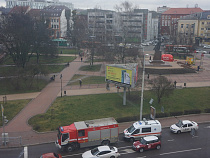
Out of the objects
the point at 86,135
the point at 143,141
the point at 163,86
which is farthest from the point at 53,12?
the point at 143,141

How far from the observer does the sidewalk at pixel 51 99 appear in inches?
861

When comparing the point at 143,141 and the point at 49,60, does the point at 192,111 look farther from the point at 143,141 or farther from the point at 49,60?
the point at 49,60

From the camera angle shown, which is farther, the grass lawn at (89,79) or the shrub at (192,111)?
the grass lawn at (89,79)

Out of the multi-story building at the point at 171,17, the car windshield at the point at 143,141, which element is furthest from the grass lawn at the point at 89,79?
the multi-story building at the point at 171,17

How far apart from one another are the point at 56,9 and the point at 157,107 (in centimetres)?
8085

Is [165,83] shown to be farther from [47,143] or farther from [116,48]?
[116,48]

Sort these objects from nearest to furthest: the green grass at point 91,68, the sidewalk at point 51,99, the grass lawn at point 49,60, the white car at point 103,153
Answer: the white car at point 103,153, the sidewalk at point 51,99, the green grass at point 91,68, the grass lawn at point 49,60

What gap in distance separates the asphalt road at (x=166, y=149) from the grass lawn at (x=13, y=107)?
7.21m

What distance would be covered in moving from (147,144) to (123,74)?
9905 millimetres

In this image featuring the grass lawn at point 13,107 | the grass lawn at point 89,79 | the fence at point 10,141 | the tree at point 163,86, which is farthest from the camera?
the grass lawn at point 89,79

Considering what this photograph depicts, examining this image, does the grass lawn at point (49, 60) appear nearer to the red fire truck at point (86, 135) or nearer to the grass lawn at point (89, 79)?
the grass lawn at point (89, 79)

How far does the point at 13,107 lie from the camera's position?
2838 centimetres

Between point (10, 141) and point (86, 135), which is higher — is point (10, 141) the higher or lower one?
the lower one

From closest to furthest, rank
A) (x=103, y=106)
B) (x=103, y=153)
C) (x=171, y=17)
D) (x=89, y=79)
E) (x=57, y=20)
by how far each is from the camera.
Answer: (x=103, y=153) < (x=103, y=106) < (x=89, y=79) < (x=57, y=20) < (x=171, y=17)
